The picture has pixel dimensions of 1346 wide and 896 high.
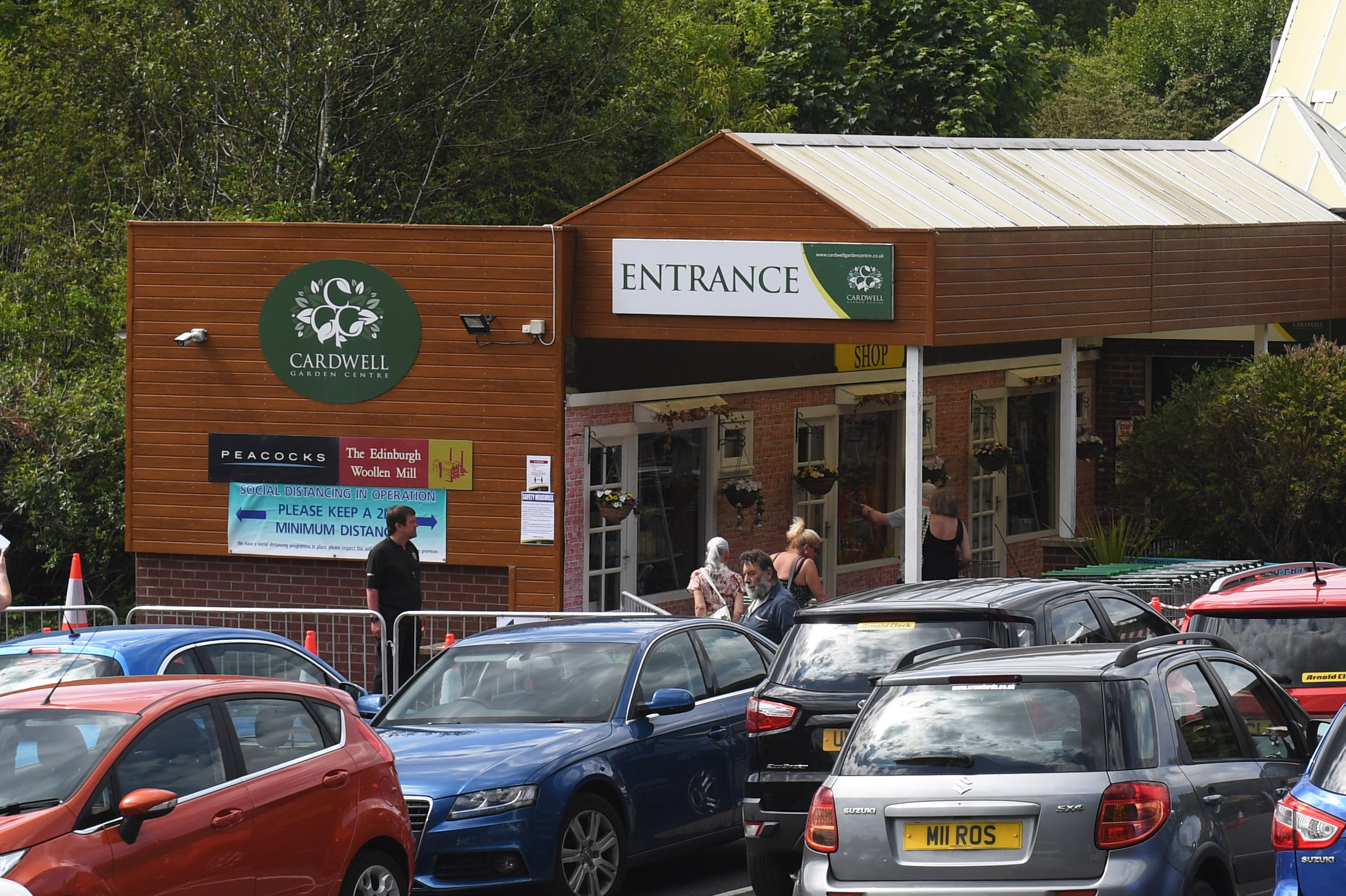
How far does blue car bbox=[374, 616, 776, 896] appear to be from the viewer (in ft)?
31.2

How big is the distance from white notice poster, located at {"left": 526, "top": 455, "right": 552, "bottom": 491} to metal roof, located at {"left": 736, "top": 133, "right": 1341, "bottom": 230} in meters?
3.38

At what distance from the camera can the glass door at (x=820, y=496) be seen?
21.1 metres

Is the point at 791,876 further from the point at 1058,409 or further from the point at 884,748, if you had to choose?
the point at 1058,409

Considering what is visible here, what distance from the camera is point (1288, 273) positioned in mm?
21406

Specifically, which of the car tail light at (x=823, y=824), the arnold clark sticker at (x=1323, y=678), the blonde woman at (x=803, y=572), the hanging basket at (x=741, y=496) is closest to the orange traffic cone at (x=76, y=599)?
the blonde woman at (x=803, y=572)

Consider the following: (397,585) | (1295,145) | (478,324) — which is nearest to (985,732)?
(397,585)

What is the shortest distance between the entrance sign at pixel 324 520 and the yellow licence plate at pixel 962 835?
420 inches

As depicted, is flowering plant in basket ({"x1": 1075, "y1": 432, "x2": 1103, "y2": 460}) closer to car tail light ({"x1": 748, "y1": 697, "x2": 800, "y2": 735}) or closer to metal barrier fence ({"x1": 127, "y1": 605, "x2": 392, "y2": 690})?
metal barrier fence ({"x1": 127, "y1": 605, "x2": 392, "y2": 690})

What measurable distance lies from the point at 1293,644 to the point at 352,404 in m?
9.77

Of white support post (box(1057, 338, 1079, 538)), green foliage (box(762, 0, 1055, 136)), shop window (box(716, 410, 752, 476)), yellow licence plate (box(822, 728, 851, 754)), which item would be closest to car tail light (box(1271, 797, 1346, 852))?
yellow licence plate (box(822, 728, 851, 754))

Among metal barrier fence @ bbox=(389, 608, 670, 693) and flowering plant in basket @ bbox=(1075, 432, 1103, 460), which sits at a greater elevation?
flowering plant in basket @ bbox=(1075, 432, 1103, 460)

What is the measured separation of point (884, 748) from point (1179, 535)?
44.2ft

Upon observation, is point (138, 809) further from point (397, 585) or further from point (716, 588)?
point (716, 588)

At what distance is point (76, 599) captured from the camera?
662 inches
